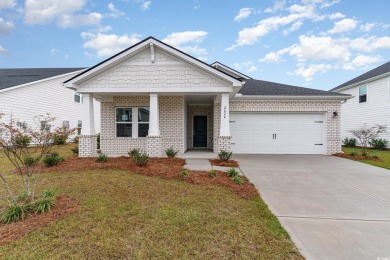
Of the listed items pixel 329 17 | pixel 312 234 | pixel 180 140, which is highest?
pixel 329 17

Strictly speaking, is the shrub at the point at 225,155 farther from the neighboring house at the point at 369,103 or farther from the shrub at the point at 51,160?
the neighboring house at the point at 369,103

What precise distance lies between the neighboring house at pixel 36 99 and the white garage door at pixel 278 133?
14941 millimetres

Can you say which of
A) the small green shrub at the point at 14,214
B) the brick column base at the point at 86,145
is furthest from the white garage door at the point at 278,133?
the small green shrub at the point at 14,214

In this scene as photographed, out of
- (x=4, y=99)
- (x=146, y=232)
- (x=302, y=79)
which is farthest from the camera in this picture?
(x=302, y=79)

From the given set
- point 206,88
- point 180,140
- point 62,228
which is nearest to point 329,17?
point 206,88

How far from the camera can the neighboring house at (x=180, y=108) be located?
8.88 meters

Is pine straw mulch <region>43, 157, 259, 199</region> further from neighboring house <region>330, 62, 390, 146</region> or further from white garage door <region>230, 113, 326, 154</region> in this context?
neighboring house <region>330, 62, 390, 146</region>

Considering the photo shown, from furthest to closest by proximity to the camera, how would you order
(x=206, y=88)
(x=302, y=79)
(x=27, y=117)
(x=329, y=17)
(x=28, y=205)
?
(x=302, y=79)
(x=27, y=117)
(x=329, y=17)
(x=206, y=88)
(x=28, y=205)

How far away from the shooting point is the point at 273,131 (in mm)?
11453

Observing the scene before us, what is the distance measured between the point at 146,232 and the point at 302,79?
27857mm

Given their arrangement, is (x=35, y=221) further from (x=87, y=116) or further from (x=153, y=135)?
(x=87, y=116)

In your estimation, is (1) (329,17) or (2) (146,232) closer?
(2) (146,232)

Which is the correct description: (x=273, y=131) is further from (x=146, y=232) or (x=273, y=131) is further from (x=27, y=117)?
(x=27, y=117)

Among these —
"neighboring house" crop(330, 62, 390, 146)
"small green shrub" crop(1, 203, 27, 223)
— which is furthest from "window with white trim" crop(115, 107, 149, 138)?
"neighboring house" crop(330, 62, 390, 146)
